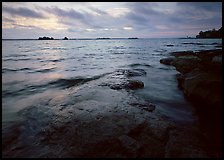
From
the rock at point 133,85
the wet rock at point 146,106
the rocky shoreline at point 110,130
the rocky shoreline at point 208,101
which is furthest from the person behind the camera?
the rock at point 133,85

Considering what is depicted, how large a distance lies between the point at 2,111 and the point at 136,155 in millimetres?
6563

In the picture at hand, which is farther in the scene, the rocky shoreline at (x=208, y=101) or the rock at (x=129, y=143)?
the rocky shoreline at (x=208, y=101)

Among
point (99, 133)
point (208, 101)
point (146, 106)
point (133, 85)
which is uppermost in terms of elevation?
point (133, 85)

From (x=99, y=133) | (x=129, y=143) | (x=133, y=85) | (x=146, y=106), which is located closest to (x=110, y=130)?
(x=99, y=133)

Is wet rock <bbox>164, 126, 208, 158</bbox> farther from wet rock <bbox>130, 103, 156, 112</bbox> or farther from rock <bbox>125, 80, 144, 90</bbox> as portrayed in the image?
rock <bbox>125, 80, 144, 90</bbox>

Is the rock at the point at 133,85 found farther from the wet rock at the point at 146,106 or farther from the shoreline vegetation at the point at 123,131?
the wet rock at the point at 146,106

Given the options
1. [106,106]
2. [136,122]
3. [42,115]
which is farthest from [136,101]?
[42,115]

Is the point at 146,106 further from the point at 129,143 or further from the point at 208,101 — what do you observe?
the point at 129,143

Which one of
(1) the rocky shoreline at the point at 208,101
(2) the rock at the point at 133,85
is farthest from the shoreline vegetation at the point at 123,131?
(2) the rock at the point at 133,85

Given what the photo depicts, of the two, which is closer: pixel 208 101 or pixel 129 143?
pixel 129 143

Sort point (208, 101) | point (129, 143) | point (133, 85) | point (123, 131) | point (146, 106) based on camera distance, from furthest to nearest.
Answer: point (133, 85) → point (146, 106) → point (208, 101) → point (123, 131) → point (129, 143)

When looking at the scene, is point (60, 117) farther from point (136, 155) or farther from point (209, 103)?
point (209, 103)

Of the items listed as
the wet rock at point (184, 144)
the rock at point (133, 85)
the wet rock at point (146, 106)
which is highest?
the rock at point (133, 85)

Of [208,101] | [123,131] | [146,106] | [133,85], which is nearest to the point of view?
[123,131]
